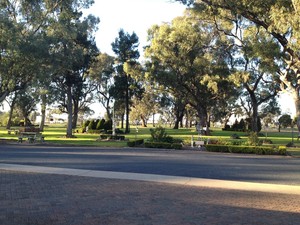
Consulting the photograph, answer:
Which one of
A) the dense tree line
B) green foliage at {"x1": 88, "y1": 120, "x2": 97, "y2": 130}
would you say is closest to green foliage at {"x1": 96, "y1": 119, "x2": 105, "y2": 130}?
green foliage at {"x1": 88, "y1": 120, "x2": 97, "y2": 130}

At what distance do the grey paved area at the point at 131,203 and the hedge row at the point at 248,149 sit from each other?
565 inches

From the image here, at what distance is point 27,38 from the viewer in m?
33.3

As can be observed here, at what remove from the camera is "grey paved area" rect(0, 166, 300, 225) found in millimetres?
7113

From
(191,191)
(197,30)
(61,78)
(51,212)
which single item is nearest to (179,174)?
(191,191)

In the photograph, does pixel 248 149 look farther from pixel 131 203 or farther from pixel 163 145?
pixel 131 203

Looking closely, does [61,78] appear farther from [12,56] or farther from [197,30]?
[197,30]

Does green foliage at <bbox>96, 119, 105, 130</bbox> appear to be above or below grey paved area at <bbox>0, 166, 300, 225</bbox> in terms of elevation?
above

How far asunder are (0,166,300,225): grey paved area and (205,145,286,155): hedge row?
14.4m

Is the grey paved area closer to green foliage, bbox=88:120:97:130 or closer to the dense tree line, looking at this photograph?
the dense tree line

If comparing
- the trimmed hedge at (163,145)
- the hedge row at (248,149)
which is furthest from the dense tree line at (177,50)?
the trimmed hedge at (163,145)

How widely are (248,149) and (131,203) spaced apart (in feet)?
57.9

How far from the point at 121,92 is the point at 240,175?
43965 mm

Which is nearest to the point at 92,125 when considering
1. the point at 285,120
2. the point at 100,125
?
the point at 100,125

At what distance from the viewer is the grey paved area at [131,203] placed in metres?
7.11
